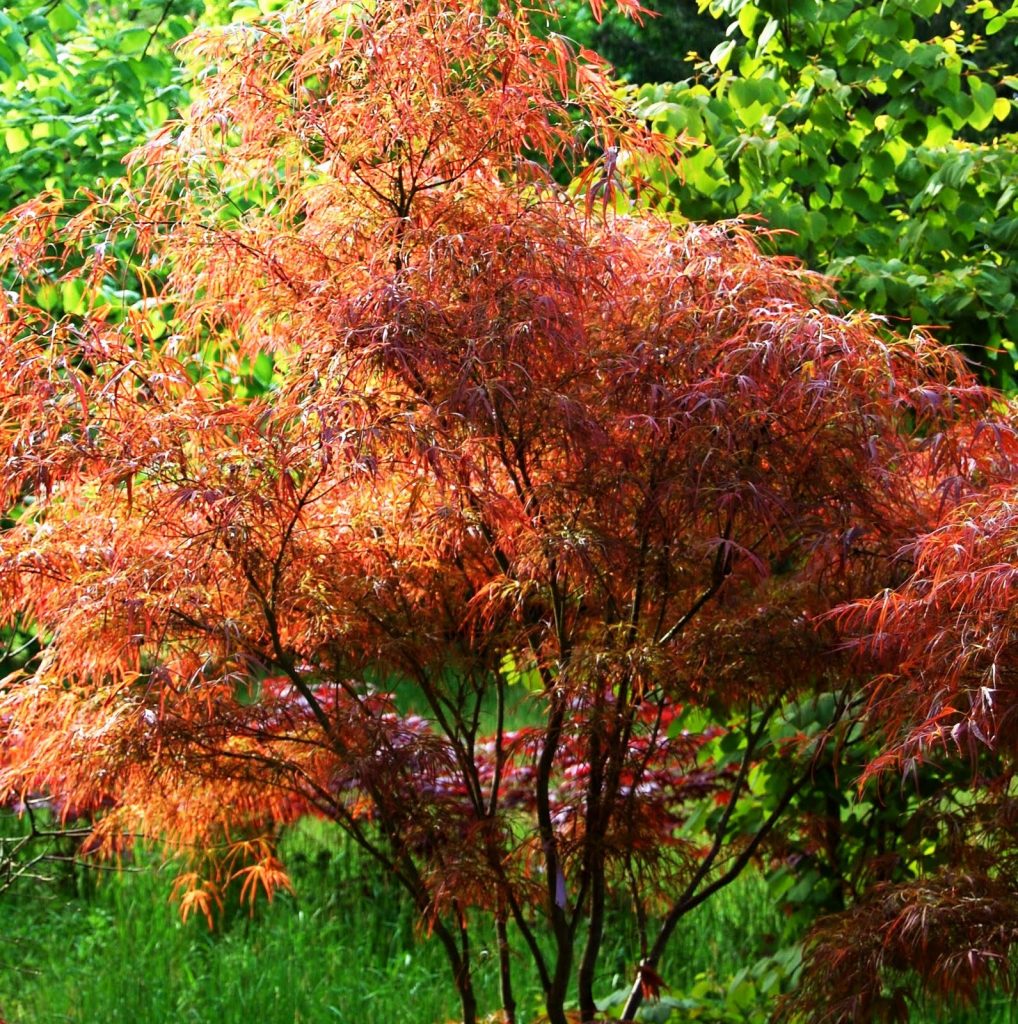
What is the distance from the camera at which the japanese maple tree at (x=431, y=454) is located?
2967 mm

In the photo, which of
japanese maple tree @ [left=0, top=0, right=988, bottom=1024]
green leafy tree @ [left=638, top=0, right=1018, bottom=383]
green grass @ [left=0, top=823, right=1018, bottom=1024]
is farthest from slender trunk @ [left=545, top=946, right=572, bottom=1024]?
green leafy tree @ [left=638, top=0, right=1018, bottom=383]

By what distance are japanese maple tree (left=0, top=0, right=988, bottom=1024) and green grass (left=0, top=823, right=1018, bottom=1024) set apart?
151 centimetres

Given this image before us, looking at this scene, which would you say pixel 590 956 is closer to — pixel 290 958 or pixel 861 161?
pixel 290 958

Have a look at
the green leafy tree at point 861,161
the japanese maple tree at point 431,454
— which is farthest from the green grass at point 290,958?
the green leafy tree at point 861,161

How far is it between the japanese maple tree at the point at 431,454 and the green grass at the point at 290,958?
1.51 m

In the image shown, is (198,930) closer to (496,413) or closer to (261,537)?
(261,537)

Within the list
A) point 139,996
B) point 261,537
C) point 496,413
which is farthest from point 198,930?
point 496,413

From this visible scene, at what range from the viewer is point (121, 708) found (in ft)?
10.5

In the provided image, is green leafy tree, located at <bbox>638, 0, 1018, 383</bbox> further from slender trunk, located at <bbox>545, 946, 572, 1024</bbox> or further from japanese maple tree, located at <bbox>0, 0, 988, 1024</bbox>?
slender trunk, located at <bbox>545, 946, 572, 1024</bbox>

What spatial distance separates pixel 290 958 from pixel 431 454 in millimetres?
3100

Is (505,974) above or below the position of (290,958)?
above

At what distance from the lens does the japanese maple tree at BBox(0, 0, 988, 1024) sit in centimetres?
297

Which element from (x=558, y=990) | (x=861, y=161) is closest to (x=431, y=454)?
(x=558, y=990)

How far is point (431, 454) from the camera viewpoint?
9.05ft
